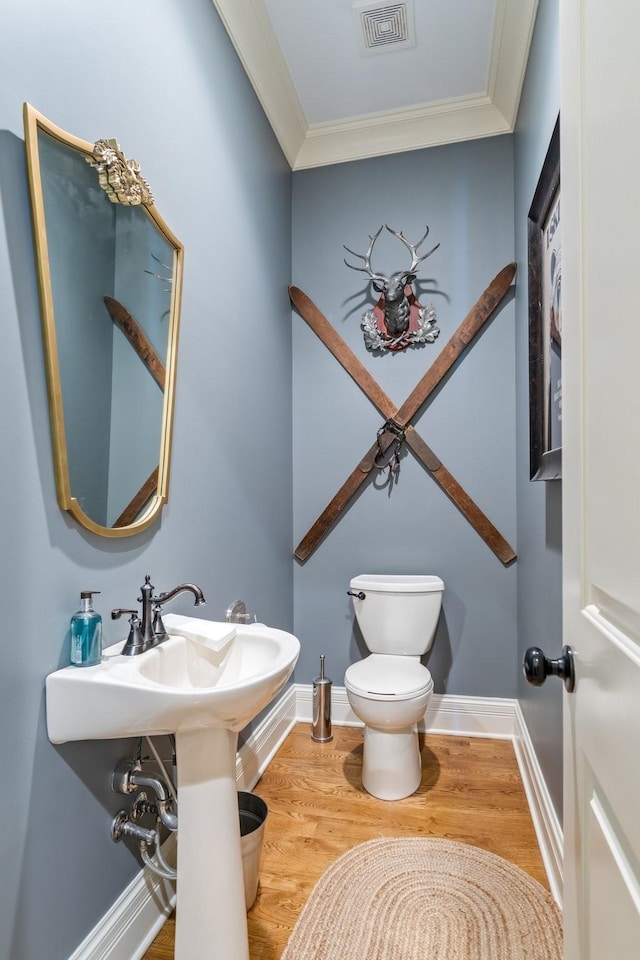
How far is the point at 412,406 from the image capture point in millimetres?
2631

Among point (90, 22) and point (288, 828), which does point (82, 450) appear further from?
point (288, 828)

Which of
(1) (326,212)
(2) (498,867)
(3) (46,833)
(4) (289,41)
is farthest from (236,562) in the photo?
(4) (289,41)

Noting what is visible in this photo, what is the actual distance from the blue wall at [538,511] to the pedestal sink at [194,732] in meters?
0.87

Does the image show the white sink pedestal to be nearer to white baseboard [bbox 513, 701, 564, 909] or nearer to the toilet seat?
white baseboard [bbox 513, 701, 564, 909]

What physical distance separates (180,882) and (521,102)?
297 cm

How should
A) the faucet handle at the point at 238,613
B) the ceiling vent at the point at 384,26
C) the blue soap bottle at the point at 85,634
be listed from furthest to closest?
1. the ceiling vent at the point at 384,26
2. the faucet handle at the point at 238,613
3. the blue soap bottle at the point at 85,634

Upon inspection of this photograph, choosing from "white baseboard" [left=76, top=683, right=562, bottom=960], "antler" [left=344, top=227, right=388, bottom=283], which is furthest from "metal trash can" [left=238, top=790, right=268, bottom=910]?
"antler" [left=344, top=227, right=388, bottom=283]

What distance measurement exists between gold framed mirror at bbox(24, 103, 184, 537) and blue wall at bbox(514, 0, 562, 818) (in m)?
1.20

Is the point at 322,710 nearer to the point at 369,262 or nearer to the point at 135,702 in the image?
the point at 135,702


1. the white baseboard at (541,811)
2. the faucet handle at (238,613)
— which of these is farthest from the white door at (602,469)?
the faucet handle at (238,613)

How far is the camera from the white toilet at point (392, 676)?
2.00m

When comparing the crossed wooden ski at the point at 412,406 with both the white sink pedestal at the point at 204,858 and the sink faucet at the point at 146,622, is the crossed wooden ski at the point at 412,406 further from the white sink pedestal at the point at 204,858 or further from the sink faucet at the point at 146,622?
the white sink pedestal at the point at 204,858

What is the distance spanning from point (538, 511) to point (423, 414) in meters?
0.87

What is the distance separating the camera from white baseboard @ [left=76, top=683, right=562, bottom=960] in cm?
129
